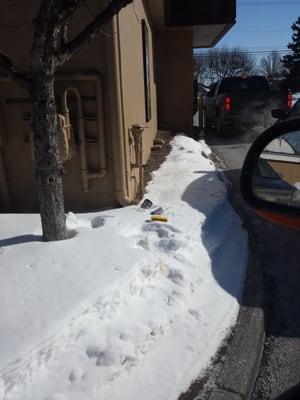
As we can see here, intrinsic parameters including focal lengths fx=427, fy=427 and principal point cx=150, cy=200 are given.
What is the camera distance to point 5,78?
186 inches

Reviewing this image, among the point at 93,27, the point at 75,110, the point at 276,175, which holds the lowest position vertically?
the point at 276,175

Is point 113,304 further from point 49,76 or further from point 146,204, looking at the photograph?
point 146,204

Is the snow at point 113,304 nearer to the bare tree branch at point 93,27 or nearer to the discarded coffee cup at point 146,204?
the discarded coffee cup at point 146,204

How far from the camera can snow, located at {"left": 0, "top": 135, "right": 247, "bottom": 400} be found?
2400 millimetres


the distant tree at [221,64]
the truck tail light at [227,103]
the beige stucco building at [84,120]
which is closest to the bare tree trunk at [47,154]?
the beige stucco building at [84,120]

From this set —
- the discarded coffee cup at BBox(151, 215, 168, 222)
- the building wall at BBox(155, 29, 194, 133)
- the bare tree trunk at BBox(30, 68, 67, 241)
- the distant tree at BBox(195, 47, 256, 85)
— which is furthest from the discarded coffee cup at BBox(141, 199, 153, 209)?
the distant tree at BBox(195, 47, 256, 85)

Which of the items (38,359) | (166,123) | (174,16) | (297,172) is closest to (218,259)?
(297,172)

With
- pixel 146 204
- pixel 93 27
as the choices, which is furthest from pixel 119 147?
pixel 93 27

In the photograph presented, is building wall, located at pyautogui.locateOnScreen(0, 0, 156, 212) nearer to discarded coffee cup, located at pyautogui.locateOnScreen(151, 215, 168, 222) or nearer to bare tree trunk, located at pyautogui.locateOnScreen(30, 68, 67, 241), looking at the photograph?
discarded coffee cup, located at pyautogui.locateOnScreen(151, 215, 168, 222)

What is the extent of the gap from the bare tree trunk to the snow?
19 centimetres

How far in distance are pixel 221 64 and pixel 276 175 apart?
6116 centimetres

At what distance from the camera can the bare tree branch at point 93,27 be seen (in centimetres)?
315

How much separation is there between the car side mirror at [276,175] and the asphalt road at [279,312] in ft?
2.90

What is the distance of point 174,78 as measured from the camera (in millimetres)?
12727
